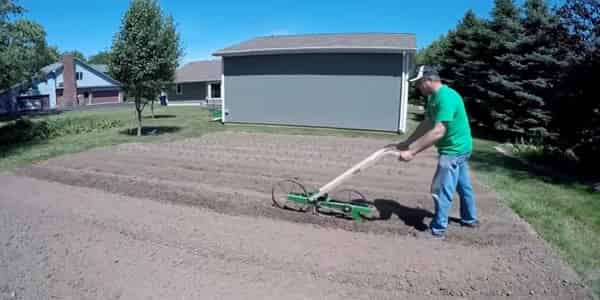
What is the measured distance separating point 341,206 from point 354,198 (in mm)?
986

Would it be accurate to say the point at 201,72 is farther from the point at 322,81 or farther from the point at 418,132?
the point at 418,132

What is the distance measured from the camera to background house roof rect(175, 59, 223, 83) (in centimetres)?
3547

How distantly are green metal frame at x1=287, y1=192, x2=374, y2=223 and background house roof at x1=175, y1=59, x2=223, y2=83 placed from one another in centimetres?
3084

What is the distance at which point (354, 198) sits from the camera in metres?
5.69

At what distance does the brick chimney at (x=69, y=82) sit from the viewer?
42312 mm

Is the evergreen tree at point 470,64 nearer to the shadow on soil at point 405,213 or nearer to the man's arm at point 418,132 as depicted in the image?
the shadow on soil at point 405,213

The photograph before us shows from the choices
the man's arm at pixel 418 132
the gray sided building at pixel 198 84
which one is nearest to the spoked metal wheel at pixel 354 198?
the man's arm at pixel 418 132

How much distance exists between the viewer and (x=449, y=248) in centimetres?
396

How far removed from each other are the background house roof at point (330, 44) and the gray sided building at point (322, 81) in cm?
4

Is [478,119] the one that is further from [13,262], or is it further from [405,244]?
[13,262]

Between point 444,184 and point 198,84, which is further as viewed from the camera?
point 198,84

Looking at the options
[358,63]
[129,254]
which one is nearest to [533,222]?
[129,254]

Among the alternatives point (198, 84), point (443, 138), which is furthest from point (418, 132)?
point (198, 84)

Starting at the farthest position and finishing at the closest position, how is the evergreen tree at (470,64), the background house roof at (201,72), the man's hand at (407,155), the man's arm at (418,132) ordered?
the background house roof at (201,72)
the evergreen tree at (470,64)
the man's arm at (418,132)
the man's hand at (407,155)
